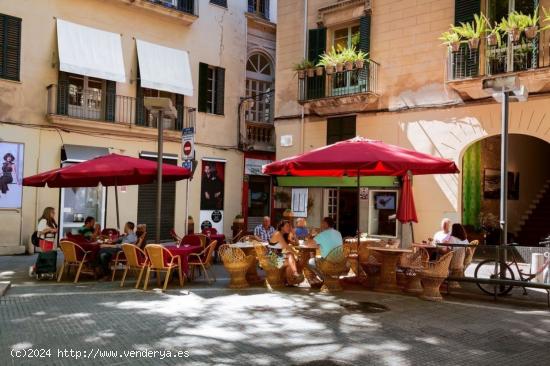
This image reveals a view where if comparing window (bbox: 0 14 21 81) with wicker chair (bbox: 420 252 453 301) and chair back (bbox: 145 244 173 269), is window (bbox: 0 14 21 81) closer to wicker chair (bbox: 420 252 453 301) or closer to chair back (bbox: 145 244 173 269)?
chair back (bbox: 145 244 173 269)

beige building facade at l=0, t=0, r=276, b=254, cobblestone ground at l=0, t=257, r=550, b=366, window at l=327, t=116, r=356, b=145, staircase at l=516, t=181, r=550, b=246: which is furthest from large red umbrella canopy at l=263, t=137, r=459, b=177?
staircase at l=516, t=181, r=550, b=246

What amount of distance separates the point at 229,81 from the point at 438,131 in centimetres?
891

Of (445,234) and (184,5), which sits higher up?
(184,5)

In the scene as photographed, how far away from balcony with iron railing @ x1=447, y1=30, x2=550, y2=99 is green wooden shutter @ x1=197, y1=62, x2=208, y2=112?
915 centimetres

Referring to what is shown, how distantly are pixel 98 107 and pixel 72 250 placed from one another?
→ 27.2ft

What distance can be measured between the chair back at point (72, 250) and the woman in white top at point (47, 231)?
2.17 ft

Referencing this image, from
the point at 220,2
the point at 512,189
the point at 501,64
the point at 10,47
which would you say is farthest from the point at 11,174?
the point at 512,189

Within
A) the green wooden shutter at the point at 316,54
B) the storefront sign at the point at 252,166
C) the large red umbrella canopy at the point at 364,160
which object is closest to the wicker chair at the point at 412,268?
the large red umbrella canopy at the point at 364,160

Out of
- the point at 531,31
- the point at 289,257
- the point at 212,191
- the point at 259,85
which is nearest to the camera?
the point at 289,257

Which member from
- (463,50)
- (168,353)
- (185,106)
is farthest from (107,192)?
(168,353)

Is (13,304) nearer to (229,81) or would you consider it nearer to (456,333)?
(456,333)

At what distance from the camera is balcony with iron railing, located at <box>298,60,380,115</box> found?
15.9 m

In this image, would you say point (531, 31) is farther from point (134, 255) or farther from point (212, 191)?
point (212, 191)

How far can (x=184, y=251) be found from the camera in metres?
9.27
